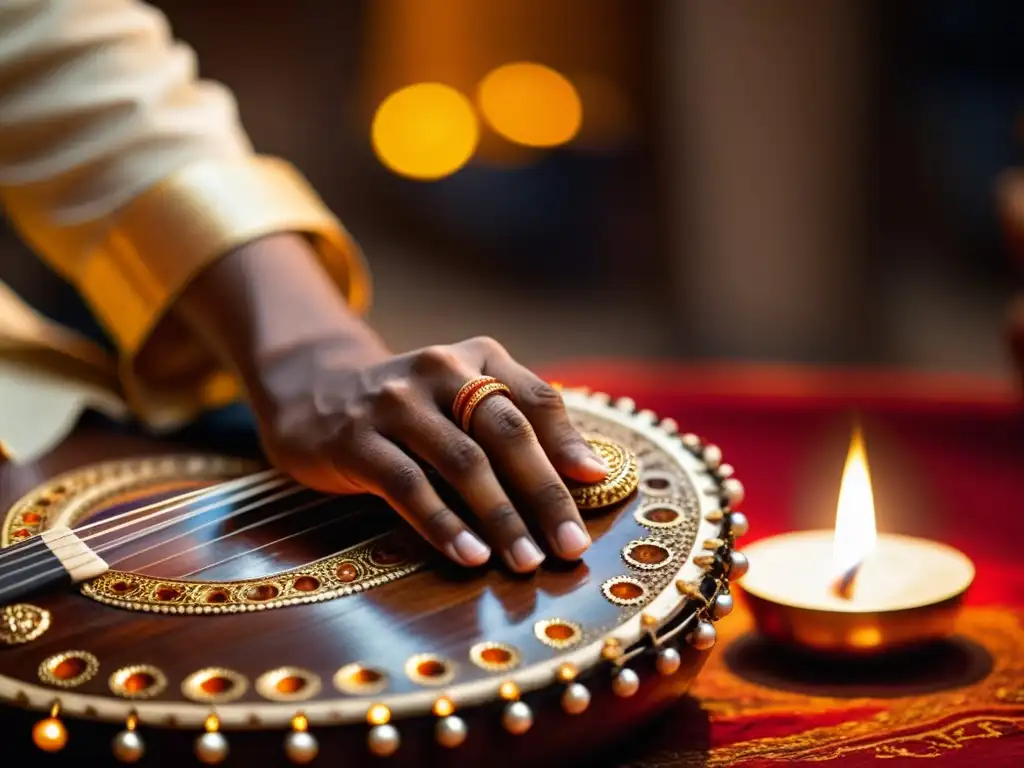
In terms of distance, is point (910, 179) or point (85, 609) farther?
point (910, 179)

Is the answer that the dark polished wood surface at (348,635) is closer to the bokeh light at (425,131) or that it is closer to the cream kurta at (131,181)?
the cream kurta at (131,181)

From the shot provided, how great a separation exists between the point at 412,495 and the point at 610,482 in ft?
0.39

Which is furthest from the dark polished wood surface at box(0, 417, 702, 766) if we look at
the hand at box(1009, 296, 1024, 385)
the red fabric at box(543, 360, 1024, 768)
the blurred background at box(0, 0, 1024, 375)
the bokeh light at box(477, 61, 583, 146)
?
the bokeh light at box(477, 61, 583, 146)

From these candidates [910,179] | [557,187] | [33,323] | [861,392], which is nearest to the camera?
[33,323]

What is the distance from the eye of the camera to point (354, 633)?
0.60 metres

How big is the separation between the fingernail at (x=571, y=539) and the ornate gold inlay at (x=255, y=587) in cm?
8

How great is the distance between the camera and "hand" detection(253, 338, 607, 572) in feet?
2.20

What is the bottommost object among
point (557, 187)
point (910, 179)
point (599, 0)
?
point (557, 187)

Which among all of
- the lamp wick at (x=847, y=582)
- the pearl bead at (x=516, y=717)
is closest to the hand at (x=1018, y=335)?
the lamp wick at (x=847, y=582)

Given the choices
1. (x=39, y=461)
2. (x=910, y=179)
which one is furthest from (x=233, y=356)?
(x=910, y=179)

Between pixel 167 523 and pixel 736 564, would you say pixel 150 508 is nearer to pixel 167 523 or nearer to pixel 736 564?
pixel 167 523

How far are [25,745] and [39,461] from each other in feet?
1.18

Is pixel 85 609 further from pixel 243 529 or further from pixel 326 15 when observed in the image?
pixel 326 15

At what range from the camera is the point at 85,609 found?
63cm
